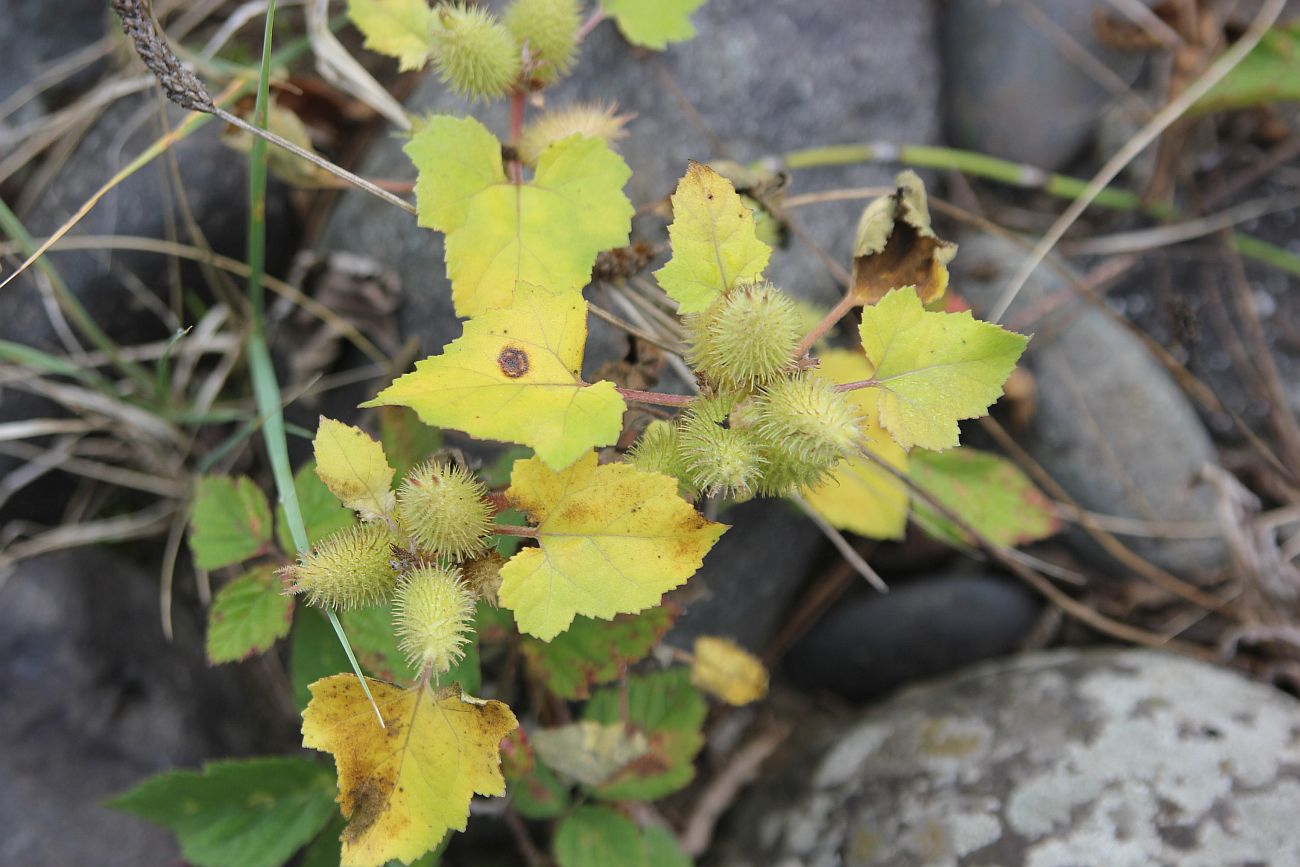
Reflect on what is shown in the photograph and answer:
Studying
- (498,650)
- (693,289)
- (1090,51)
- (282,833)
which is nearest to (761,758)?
(498,650)

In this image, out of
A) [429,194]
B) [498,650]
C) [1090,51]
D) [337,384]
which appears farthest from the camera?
[1090,51]

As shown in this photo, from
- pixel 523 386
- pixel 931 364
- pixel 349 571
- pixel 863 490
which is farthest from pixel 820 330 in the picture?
pixel 349 571

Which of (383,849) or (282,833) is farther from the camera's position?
(282,833)

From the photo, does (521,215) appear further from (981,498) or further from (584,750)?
(981,498)

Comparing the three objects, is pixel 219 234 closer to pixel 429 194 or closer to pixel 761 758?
pixel 429 194

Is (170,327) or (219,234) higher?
(219,234)

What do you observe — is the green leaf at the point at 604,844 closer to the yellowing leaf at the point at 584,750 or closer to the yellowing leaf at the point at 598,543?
the yellowing leaf at the point at 584,750

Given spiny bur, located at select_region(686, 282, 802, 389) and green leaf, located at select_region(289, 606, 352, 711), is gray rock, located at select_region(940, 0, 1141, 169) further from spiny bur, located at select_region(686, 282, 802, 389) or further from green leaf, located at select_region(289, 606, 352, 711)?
green leaf, located at select_region(289, 606, 352, 711)
